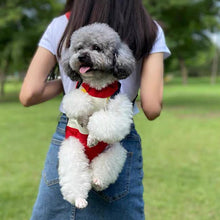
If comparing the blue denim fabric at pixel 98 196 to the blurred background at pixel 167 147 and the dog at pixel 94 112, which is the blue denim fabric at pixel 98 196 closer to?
the dog at pixel 94 112

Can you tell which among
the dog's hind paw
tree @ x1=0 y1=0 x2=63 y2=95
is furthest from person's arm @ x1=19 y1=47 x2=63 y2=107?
tree @ x1=0 y1=0 x2=63 y2=95

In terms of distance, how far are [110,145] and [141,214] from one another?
0.52m

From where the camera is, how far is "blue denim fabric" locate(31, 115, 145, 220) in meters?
1.87

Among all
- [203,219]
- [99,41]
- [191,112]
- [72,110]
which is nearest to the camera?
[99,41]

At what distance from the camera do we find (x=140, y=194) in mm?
1971

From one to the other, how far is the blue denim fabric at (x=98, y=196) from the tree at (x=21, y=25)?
53.4ft

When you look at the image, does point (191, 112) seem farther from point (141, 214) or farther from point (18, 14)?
point (141, 214)

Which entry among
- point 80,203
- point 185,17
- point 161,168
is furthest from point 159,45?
point 185,17

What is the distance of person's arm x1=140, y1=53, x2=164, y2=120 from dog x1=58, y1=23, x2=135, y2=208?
0.46 feet

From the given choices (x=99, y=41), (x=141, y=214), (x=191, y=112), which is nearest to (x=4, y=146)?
(x=141, y=214)

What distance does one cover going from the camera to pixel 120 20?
1738 millimetres

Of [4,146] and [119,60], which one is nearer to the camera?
[119,60]

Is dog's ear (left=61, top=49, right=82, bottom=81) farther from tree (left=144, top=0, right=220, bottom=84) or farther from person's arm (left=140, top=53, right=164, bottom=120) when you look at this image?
tree (left=144, top=0, right=220, bottom=84)

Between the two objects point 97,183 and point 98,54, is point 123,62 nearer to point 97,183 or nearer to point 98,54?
point 98,54
